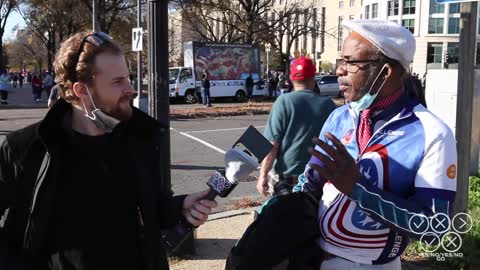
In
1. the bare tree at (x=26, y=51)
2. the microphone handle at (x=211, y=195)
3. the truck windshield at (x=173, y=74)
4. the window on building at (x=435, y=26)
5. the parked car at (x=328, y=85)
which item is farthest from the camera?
the window on building at (x=435, y=26)

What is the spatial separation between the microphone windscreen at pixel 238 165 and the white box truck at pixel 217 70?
25.3 m

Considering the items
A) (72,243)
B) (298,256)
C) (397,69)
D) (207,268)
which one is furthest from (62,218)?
(207,268)

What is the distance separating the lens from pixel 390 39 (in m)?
1.95

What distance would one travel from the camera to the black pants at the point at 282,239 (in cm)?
202

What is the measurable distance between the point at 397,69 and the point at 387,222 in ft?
2.00

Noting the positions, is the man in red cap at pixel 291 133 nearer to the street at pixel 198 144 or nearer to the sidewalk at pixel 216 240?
the street at pixel 198 144

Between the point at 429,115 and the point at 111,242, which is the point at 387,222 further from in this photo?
the point at 111,242

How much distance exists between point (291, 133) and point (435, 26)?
Result: 81180 mm

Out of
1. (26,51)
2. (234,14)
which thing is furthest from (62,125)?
(26,51)

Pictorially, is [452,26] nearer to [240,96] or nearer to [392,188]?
[240,96]

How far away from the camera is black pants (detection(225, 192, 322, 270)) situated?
79.4 inches

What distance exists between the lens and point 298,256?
6.78ft

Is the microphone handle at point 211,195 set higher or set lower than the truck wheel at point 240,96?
higher

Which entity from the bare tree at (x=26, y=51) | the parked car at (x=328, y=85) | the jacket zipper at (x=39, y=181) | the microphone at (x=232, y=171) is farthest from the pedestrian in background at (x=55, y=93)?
the bare tree at (x=26, y=51)
